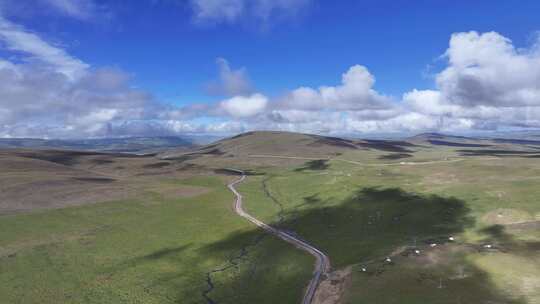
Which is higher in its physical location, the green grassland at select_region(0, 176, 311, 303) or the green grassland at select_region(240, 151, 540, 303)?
the green grassland at select_region(240, 151, 540, 303)

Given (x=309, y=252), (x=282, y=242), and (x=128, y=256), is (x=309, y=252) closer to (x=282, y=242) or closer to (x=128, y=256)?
(x=282, y=242)

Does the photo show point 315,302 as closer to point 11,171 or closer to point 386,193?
point 386,193

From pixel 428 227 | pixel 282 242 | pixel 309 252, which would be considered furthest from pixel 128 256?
pixel 428 227

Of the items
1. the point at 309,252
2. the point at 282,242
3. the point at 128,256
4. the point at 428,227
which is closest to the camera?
the point at 309,252

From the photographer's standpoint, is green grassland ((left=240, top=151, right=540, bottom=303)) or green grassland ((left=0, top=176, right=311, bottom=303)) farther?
green grassland ((left=0, top=176, right=311, bottom=303))

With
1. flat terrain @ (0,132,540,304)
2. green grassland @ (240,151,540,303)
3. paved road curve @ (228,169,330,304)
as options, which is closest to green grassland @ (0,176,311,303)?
flat terrain @ (0,132,540,304)

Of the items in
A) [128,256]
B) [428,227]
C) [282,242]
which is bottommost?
[282,242]

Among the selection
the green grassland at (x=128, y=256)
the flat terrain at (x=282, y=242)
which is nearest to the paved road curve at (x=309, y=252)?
the flat terrain at (x=282, y=242)

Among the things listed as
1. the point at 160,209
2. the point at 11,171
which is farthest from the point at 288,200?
the point at 11,171

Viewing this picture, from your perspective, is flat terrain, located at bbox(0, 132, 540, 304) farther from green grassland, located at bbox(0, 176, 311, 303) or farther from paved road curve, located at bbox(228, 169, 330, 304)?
paved road curve, located at bbox(228, 169, 330, 304)
